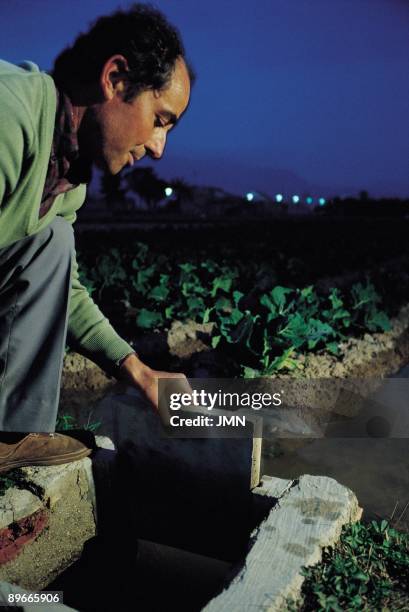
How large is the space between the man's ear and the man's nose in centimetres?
19

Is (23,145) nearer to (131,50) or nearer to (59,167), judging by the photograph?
(59,167)

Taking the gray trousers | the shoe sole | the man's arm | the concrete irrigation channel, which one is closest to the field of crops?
the concrete irrigation channel

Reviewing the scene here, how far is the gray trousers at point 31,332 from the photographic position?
205 cm

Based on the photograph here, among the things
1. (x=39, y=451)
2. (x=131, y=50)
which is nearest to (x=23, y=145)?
(x=131, y=50)

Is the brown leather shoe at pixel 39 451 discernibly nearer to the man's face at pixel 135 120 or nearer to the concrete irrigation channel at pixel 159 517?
the concrete irrigation channel at pixel 159 517

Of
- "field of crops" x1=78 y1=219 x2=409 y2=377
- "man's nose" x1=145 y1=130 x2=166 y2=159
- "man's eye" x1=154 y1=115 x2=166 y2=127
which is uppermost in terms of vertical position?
"man's eye" x1=154 y1=115 x2=166 y2=127

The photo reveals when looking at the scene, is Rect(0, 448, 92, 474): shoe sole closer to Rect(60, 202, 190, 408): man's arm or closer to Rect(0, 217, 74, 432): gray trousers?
Rect(0, 217, 74, 432): gray trousers

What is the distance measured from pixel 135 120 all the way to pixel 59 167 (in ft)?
1.22

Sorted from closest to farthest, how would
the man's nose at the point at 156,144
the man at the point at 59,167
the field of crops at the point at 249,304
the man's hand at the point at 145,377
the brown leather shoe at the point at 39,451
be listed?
the man at the point at 59,167 → the man's nose at the point at 156,144 → the man's hand at the point at 145,377 → the brown leather shoe at the point at 39,451 → the field of crops at the point at 249,304

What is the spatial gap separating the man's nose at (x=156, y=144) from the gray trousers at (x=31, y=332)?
0.55 metres

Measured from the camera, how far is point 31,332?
81.3 inches

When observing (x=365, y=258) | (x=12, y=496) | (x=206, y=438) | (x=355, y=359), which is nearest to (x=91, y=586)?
(x=12, y=496)

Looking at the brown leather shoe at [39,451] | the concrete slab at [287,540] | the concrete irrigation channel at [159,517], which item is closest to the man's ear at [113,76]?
the concrete irrigation channel at [159,517]

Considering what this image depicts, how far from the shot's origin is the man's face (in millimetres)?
1812
